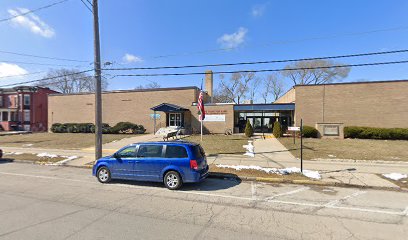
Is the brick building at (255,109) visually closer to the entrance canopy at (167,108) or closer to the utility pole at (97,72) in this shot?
the entrance canopy at (167,108)

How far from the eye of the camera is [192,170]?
763cm

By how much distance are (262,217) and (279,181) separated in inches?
150

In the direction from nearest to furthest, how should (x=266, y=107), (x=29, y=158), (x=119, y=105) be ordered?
(x=29, y=158) < (x=266, y=107) < (x=119, y=105)

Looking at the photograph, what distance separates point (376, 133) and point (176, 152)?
21.4m

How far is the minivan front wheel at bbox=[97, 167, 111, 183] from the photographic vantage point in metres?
8.63

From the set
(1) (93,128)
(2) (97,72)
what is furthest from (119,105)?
(2) (97,72)

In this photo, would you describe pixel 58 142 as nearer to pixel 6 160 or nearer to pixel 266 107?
pixel 6 160

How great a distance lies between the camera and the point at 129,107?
1293 inches

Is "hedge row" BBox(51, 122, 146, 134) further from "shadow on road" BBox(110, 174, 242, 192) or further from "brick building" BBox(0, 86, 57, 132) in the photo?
"shadow on road" BBox(110, 174, 242, 192)

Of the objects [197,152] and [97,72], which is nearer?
[197,152]

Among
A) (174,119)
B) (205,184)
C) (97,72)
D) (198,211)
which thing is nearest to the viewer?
(198,211)

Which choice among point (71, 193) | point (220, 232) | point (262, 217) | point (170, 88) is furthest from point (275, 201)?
point (170, 88)

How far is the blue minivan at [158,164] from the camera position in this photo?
7.70 metres

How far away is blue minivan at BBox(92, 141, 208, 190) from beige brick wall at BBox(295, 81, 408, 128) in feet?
67.3
